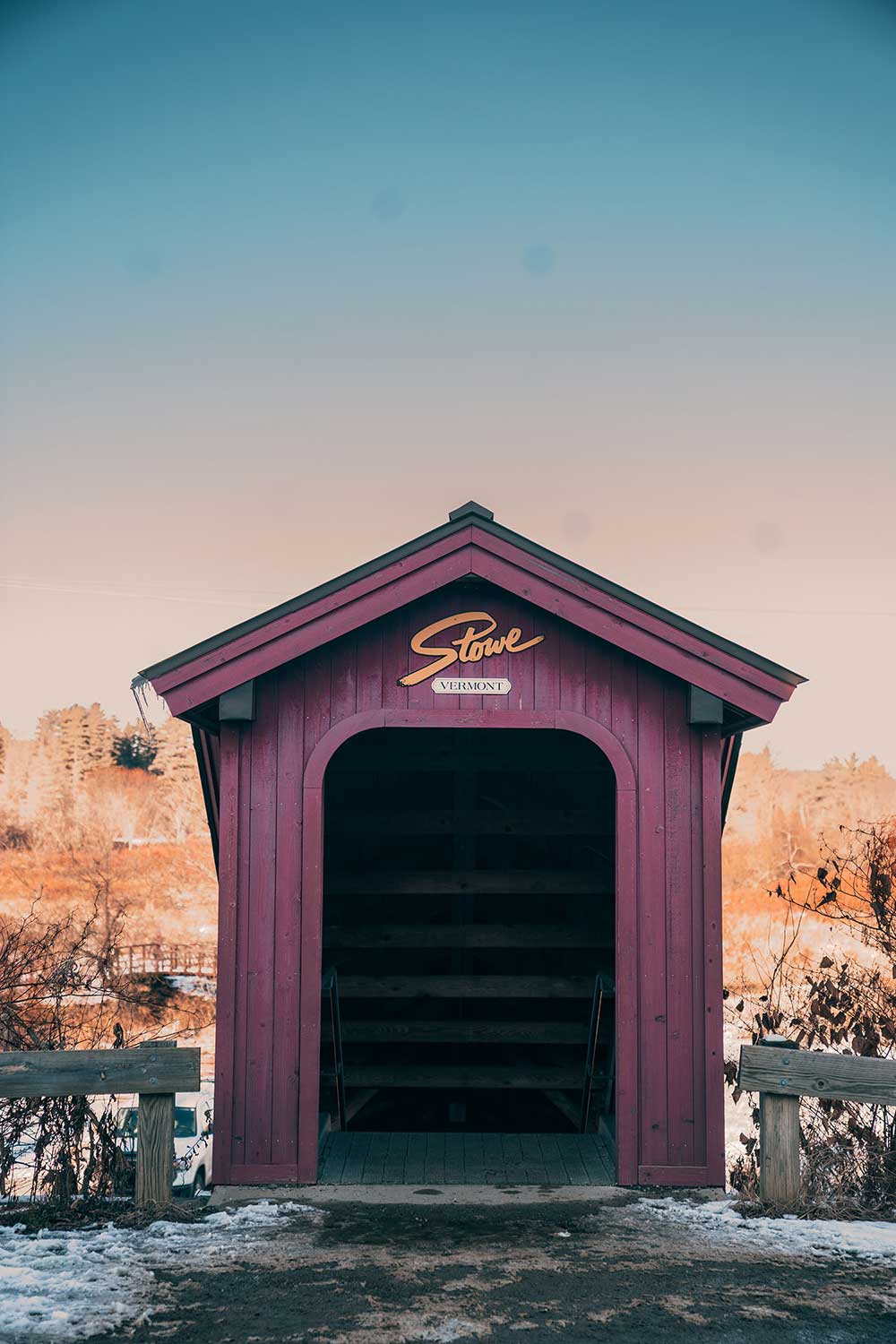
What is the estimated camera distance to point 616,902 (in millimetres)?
7293

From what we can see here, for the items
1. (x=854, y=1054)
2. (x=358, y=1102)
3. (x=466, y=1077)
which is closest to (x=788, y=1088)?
(x=854, y=1054)

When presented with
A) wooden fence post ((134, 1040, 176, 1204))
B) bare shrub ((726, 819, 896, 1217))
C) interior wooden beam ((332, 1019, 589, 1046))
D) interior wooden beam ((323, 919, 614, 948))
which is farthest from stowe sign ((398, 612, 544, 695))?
interior wooden beam ((332, 1019, 589, 1046))

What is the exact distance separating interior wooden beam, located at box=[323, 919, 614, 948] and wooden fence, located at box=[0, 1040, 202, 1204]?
3.17m

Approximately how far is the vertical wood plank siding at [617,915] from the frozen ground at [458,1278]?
1.96 feet

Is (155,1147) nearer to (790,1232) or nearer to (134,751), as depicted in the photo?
(790,1232)

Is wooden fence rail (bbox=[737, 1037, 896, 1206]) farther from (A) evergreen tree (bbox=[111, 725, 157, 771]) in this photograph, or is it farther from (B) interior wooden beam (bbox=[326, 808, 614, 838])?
(A) evergreen tree (bbox=[111, 725, 157, 771])

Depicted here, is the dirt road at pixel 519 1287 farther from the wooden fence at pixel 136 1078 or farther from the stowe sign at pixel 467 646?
the stowe sign at pixel 467 646

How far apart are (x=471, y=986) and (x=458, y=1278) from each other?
3.96 m

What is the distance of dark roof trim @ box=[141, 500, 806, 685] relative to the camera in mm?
7145

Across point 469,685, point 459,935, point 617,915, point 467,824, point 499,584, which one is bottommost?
point 459,935

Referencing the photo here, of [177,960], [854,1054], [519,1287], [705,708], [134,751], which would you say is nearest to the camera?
[519,1287]

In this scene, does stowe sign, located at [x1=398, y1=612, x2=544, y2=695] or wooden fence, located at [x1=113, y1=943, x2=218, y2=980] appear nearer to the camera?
stowe sign, located at [x1=398, y1=612, x2=544, y2=695]

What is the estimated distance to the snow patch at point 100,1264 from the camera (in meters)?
4.96

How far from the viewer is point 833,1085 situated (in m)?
6.32
